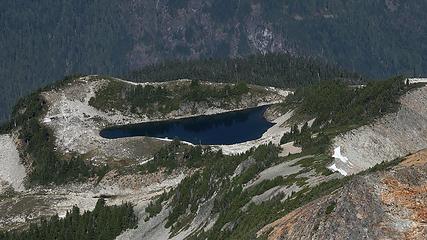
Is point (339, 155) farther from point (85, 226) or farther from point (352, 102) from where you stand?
point (352, 102)

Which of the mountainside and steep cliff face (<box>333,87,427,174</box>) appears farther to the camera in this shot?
steep cliff face (<box>333,87,427,174</box>)

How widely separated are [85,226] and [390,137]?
5260 cm

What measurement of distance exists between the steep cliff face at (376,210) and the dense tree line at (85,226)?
68071 millimetres

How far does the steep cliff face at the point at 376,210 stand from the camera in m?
53.8

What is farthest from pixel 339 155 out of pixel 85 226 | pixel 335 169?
pixel 85 226

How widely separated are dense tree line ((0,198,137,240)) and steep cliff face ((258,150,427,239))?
6807cm

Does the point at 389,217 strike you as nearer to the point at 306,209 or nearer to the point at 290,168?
the point at 306,209

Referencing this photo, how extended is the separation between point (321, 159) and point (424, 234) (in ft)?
169

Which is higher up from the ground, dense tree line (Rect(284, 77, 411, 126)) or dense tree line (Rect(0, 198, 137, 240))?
dense tree line (Rect(284, 77, 411, 126))

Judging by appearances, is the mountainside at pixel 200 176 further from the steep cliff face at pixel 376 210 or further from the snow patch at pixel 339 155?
the snow patch at pixel 339 155

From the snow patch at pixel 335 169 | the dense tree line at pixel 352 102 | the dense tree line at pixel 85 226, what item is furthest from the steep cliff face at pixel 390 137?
the dense tree line at pixel 85 226

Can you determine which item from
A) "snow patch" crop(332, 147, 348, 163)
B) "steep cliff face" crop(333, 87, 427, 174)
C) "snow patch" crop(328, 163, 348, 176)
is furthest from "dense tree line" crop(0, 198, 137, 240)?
"snow patch" crop(328, 163, 348, 176)

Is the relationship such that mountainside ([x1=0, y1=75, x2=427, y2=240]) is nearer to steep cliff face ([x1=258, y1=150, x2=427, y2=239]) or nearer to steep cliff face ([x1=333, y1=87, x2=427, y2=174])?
steep cliff face ([x1=258, y1=150, x2=427, y2=239])

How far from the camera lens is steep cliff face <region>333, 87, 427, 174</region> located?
119812mm
